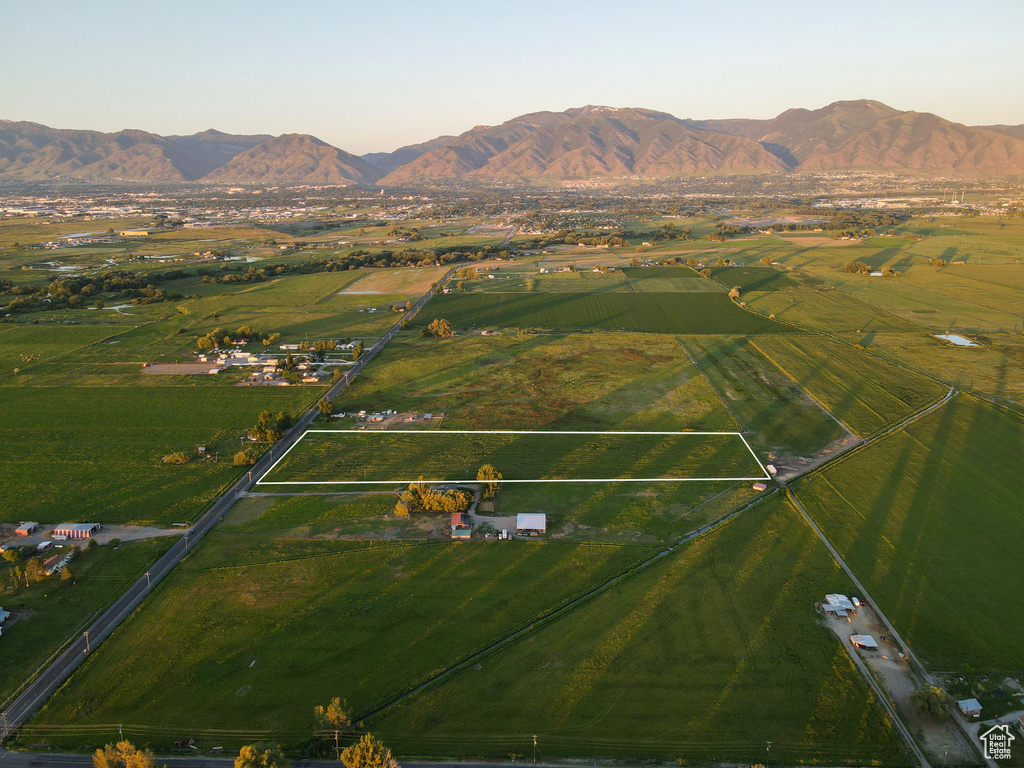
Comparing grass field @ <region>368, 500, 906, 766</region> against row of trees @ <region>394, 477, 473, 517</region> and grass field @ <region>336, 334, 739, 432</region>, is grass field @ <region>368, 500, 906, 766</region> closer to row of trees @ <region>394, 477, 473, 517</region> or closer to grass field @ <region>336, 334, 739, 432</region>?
row of trees @ <region>394, 477, 473, 517</region>

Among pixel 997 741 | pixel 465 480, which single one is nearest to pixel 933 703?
pixel 997 741

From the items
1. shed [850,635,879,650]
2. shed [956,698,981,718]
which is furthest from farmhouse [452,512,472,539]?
shed [956,698,981,718]

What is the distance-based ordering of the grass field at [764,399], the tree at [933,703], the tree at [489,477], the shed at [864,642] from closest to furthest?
1. the tree at [933,703]
2. the shed at [864,642]
3. the tree at [489,477]
4. the grass field at [764,399]

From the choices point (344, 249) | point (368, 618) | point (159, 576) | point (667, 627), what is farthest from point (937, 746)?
point (344, 249)

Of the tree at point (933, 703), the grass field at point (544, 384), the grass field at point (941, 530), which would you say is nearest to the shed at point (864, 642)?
the grass field at point (941, 530)

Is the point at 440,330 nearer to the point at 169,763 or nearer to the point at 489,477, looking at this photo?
the point at 489,477

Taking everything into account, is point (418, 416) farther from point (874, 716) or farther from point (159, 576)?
point (874, 716)

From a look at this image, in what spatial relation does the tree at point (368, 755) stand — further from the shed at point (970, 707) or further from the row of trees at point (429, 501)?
the shed at point (970, 707)

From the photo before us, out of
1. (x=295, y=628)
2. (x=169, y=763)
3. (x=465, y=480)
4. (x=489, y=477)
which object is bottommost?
(x=169, y=763)
